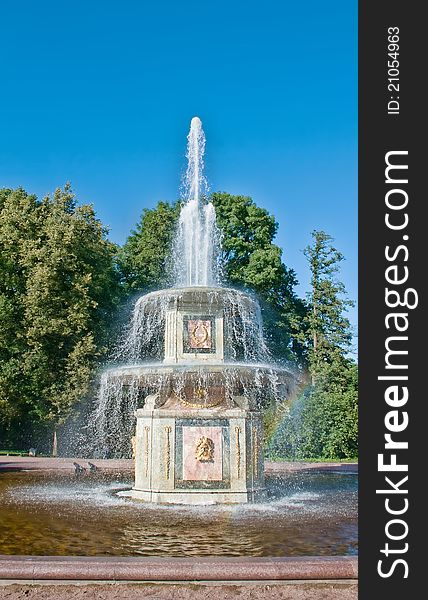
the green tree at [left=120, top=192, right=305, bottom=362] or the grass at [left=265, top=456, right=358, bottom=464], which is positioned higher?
the green tree at [left=120, top=192, right=305, bottom=362]

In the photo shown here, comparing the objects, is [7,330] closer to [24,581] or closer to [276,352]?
[276,352]

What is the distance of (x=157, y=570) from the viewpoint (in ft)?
20.9

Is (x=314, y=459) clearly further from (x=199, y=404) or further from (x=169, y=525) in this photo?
(x=169, y=525)

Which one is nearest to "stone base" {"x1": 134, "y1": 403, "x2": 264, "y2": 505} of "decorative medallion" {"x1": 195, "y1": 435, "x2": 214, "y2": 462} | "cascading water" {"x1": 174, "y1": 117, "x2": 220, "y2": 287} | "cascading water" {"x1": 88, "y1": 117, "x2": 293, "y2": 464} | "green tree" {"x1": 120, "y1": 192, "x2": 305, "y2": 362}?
"decorative medallion" {"x1": 195, "y1": 435, "x2": 214, "y2": 462}

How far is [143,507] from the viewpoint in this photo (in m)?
12.5

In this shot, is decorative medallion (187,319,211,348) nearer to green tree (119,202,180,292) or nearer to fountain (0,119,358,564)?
fountain (0,119,358,564)

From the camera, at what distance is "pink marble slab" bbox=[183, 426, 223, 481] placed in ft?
43.4

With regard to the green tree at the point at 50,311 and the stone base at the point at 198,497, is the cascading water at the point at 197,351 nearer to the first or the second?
the stone base at the point at 198,497

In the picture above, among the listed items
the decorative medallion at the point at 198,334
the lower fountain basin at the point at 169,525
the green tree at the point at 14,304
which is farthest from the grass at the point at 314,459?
the decorative medallion at the point at 198,334

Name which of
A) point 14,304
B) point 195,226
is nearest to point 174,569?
point 195,226

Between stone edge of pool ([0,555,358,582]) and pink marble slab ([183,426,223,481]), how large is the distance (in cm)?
675

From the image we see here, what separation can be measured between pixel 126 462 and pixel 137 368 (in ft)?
37.7

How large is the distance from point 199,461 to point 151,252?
2388cm

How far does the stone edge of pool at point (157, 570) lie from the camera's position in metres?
6.40
